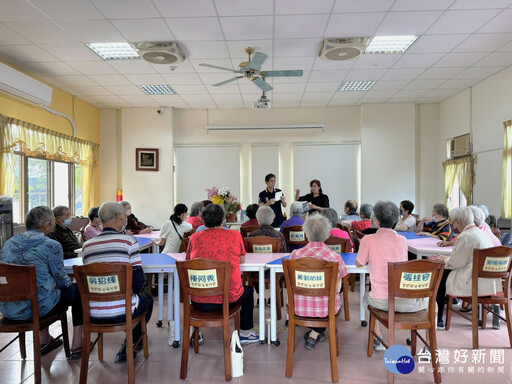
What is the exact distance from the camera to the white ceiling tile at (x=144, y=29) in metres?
4.09

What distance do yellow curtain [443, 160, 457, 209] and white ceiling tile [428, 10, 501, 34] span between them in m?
3.67

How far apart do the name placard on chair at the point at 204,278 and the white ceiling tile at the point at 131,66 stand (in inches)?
163

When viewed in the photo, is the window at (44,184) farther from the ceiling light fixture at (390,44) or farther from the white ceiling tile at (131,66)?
the ceiling light fixture at (390,44)

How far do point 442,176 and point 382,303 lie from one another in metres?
6.61

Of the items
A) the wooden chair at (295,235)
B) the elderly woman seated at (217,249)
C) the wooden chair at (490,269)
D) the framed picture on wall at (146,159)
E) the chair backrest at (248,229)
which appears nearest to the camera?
the elderly woman seated at (217,249)

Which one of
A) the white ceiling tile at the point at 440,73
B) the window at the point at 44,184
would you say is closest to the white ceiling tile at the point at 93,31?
the window at the point at 44,184

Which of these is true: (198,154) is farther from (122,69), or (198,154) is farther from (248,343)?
(248,343)

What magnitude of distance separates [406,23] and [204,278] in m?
3.92

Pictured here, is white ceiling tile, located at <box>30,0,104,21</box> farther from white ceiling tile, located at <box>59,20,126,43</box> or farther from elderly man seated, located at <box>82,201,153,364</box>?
elderly man seated, located at <box>82,201,153,364</box>

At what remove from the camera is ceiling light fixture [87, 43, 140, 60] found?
4824 mm

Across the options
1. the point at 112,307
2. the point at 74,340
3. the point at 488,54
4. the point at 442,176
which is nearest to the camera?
the point at 112,307

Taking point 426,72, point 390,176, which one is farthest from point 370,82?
point 390,176

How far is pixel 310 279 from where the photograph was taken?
235cm

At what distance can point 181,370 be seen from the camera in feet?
8.08
